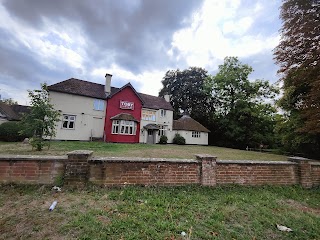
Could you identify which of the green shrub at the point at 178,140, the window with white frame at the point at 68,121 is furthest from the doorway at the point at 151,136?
the window with white frame at the point at 68,121

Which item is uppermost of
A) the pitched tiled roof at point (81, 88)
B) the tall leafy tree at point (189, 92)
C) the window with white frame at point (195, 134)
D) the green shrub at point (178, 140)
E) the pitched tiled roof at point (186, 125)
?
the tall leafy tree at point (189, 92)

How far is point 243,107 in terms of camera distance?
27484 millimetres

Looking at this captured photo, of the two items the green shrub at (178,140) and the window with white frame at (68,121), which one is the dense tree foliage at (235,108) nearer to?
the green shrub at (178,140)

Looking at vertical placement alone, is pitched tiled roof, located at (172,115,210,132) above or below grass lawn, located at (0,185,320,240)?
above

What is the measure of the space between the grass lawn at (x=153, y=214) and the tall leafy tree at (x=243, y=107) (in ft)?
80.5

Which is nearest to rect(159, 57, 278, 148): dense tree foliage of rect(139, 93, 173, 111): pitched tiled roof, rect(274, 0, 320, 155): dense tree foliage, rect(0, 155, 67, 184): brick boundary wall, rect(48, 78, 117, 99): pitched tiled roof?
rect(139, 93, 173, 111): pitched tiled roof

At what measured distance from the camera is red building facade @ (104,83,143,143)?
819 inches

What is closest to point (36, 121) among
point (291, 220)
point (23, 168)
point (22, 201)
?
point (23, 168)

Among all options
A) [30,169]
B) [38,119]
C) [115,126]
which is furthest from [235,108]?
[30,169]

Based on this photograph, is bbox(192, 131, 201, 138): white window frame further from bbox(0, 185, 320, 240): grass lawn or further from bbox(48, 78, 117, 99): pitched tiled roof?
bbox(0, 185, 320, 240): grass lawn

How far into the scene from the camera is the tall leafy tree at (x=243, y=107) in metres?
26.9

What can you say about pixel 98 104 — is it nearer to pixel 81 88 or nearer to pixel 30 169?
pixel 81 88

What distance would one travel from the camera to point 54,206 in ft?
11.3

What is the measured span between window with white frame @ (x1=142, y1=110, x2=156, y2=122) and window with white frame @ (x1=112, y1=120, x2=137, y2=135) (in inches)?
95.7
